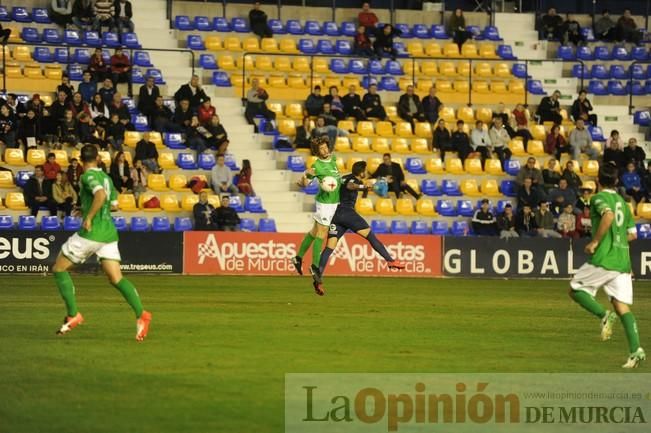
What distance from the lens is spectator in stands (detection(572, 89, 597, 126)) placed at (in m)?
37.8

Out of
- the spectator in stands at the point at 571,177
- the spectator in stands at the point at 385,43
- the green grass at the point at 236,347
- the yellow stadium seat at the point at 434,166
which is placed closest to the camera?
the green grass at the point at 236,347

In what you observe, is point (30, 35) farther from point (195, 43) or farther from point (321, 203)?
point (321, 203)

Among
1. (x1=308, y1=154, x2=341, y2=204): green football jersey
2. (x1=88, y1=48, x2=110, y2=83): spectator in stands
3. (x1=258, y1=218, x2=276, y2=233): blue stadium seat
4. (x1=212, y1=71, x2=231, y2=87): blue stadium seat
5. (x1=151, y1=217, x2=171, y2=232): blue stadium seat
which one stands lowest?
(x1=258, y1=218, x2=276, y2=233): blue stadium seat

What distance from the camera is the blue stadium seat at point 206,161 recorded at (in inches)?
1291

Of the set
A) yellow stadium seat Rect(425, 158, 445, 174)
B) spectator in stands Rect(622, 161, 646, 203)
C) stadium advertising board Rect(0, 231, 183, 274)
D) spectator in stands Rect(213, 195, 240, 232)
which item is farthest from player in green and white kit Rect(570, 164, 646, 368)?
spectator in stands Rect(622, 161, 646, 203)

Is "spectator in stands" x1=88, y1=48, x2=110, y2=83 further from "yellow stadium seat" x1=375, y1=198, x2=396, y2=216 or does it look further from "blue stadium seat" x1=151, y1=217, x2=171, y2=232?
"yellow stadium seat" x1=375, y1=198, x2=396, y2=216

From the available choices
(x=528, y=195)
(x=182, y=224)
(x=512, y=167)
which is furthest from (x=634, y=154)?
(x=182, y=224)

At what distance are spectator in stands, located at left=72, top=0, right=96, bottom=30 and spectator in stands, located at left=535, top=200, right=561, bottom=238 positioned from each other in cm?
1357

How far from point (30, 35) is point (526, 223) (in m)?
14.5

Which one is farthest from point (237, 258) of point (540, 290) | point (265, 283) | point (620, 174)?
point (620, 174)

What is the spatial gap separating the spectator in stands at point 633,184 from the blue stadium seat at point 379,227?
715cm

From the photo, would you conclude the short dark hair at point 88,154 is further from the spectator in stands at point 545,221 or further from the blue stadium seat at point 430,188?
the blue stadium seat at point 430,188

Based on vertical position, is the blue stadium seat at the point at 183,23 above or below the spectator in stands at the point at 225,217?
above

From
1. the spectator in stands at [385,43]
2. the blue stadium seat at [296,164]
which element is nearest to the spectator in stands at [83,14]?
the blue stadium seat at [296,164]
